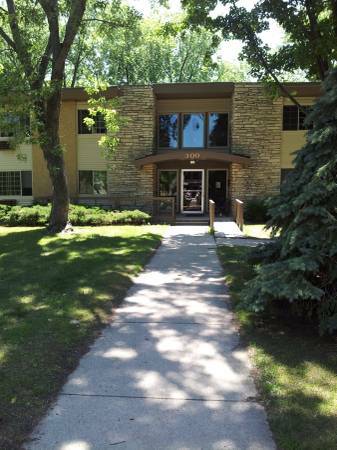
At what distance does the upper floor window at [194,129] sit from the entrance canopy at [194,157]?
1.95m

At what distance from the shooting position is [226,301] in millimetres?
7137

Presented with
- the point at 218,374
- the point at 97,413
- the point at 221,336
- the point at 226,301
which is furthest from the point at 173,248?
the point at 97,413

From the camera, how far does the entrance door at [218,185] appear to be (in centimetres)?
2362

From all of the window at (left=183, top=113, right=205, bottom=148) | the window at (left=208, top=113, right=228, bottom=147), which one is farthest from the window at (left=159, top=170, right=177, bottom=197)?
the window at (left=208, top=113, right=228, bottom=147)

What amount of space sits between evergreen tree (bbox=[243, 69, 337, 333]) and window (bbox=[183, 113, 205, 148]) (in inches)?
713

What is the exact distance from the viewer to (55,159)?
622 inches

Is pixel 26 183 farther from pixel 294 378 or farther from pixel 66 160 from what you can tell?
pixel 294 378

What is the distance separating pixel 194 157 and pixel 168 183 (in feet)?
9.77

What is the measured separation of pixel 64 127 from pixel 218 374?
2128cm

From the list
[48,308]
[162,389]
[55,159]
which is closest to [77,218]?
[55,159]

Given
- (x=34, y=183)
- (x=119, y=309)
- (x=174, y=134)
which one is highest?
(x=174, y=134)

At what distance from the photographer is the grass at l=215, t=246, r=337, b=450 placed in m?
3.38

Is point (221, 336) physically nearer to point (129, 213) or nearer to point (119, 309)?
point (119, 309)

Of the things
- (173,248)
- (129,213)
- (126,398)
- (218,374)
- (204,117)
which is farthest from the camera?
(204,117)
